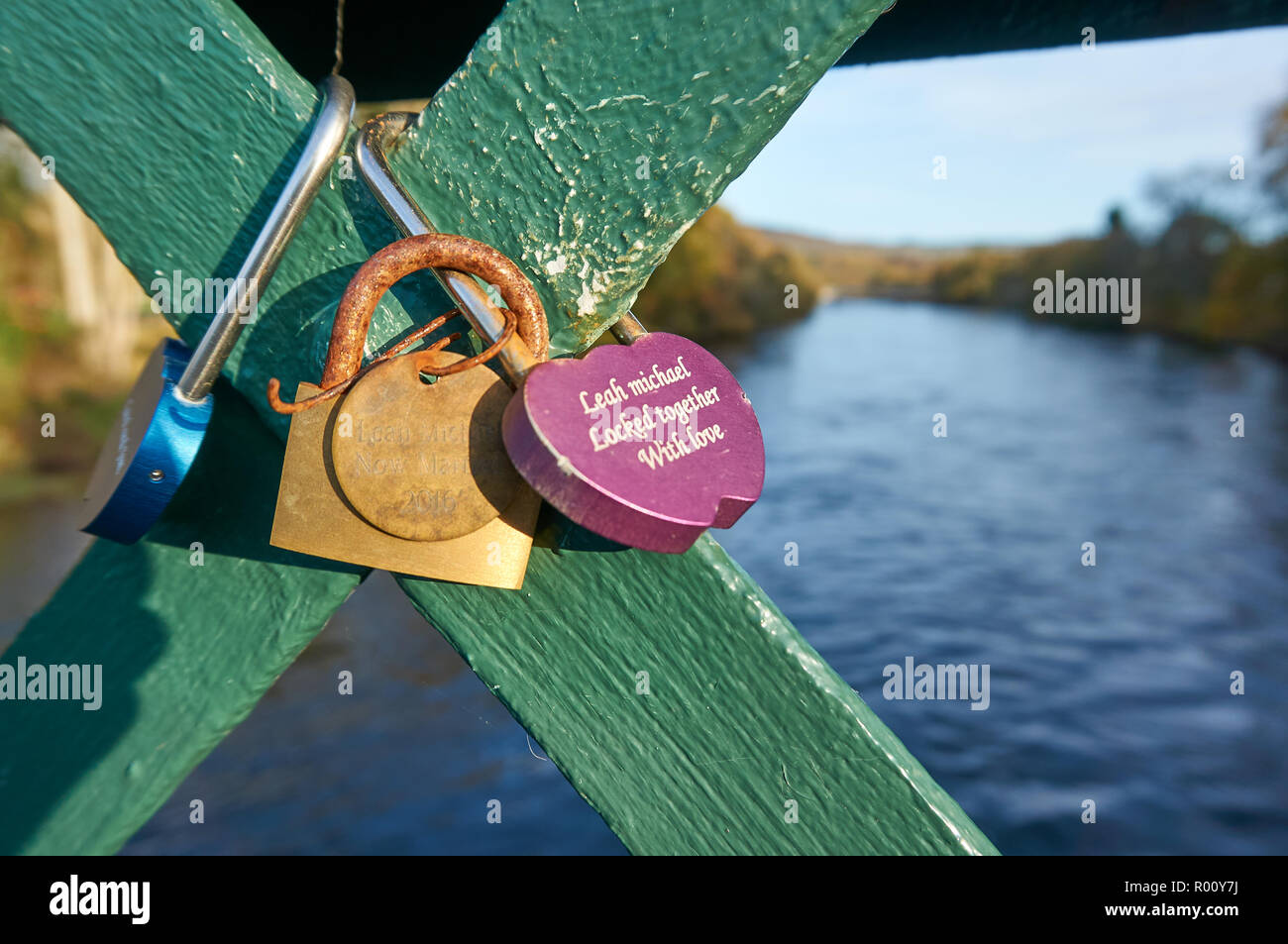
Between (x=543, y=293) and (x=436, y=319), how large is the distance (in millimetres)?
91

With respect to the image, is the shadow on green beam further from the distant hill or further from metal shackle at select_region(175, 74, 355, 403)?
the distant hill

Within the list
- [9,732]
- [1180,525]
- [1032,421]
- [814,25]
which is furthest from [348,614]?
[1032,421]

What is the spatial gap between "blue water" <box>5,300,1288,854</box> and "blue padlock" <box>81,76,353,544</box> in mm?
455

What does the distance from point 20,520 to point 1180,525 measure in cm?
1563

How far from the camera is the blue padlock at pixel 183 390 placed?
0.71 metres

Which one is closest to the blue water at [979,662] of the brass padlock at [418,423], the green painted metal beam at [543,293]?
the green painted metal beam at [543,293]

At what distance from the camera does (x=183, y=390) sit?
800 mm

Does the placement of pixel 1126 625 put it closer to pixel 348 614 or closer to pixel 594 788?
pixel 348 614

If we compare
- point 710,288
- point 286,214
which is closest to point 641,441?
point 286,214

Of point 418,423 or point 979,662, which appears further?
point 979,662

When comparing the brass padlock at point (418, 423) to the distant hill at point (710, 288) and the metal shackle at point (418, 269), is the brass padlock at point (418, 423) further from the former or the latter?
the distant hill at point (710, 288)

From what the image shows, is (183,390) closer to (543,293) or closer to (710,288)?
(543,293)

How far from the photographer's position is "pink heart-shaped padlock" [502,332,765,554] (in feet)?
2.17

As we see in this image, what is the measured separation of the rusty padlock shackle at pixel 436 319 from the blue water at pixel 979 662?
452mm
